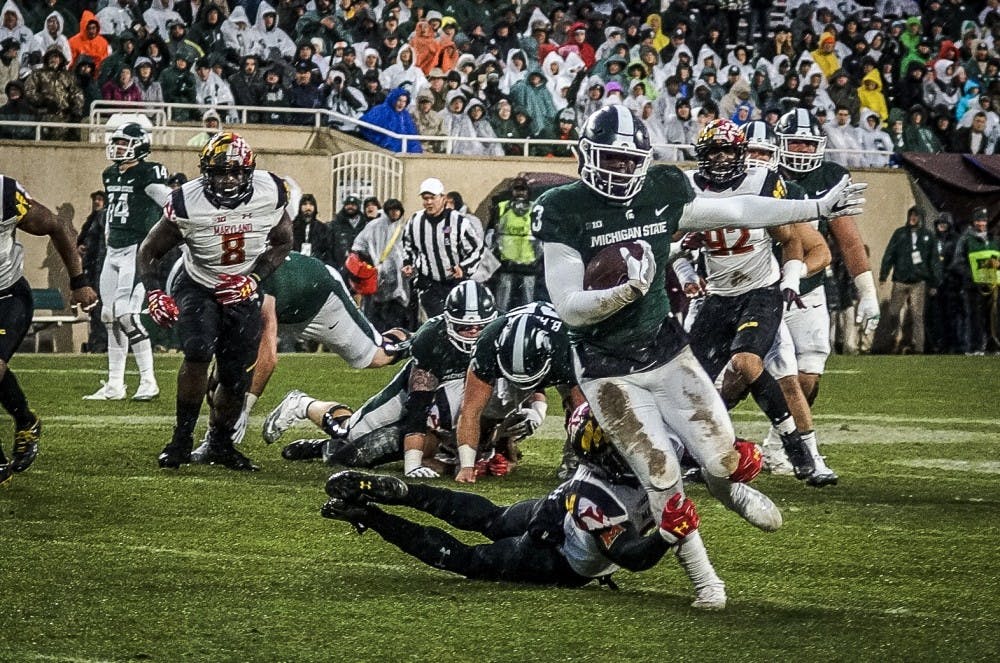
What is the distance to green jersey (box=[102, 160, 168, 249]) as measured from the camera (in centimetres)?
1102

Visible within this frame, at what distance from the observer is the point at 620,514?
15.9 ft

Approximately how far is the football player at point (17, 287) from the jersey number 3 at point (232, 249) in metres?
0.78

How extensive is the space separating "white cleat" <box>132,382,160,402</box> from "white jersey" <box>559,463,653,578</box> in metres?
6.79

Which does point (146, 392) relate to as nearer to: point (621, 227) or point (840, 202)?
point (621, 227)

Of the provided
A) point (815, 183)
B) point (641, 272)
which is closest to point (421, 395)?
point (815, 183)

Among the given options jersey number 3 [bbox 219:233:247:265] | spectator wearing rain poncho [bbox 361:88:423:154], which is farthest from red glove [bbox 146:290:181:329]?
spectator wearing rain poncho [bbox 361:88:423:154]

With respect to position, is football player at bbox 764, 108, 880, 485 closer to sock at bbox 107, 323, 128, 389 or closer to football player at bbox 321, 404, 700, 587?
football player at bbox 321, 404, 700, 587

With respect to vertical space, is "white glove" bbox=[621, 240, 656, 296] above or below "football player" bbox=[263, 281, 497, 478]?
above

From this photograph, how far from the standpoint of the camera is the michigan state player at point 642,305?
4852mm

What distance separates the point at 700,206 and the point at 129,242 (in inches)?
269

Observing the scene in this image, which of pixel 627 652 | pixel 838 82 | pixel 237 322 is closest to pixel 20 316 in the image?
pixel 237 322

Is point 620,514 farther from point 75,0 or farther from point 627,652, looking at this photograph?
point 75,0

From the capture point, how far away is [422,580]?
206 inches

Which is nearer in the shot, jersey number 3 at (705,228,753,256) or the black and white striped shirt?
jersey number 3 at (705,228,753,256)
